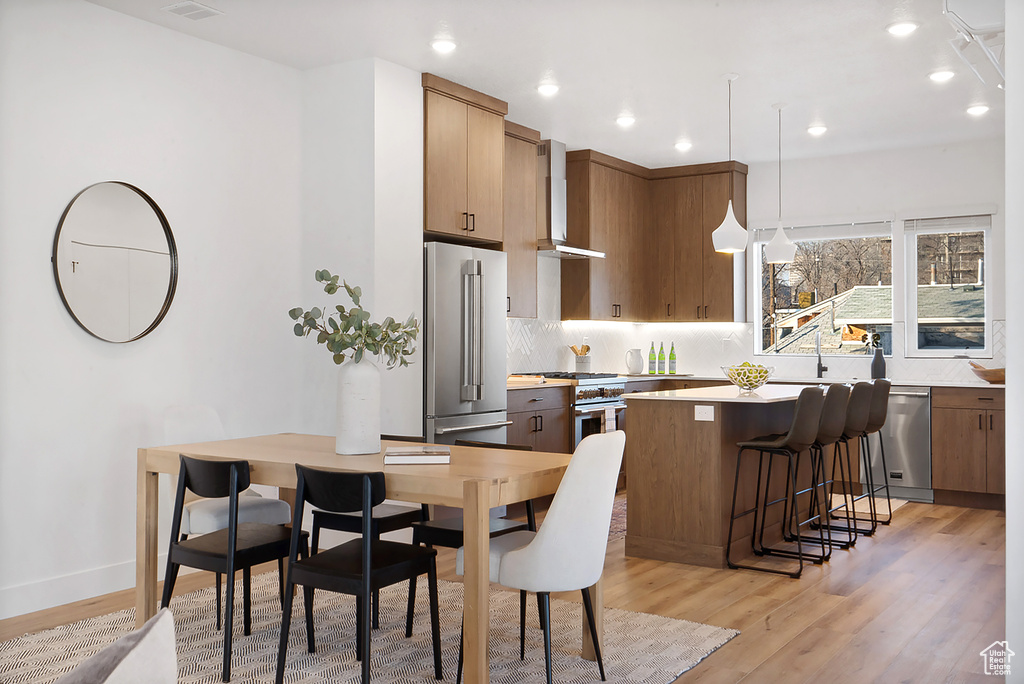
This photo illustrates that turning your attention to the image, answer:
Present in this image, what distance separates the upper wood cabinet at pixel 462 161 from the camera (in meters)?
5.10

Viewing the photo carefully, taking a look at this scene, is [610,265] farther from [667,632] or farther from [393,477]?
[393,477]

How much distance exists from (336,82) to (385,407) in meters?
1.85

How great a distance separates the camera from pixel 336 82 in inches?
193

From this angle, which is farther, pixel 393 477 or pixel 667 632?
pixel 667 632

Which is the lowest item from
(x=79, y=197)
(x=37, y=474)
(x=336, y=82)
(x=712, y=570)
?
(x=712, y=570)

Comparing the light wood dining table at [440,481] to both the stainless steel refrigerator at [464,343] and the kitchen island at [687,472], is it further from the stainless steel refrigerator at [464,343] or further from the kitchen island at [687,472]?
the kitchen island at [687,472]

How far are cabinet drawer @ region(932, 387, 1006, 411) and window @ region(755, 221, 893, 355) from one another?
2.80 feet

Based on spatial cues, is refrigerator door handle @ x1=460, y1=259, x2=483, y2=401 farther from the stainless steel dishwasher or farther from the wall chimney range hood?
the stainless steel dishwasher

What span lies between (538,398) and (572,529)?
10.6ft

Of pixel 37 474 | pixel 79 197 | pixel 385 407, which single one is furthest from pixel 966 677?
pixel 79 197

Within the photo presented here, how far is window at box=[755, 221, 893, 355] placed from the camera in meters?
7.19

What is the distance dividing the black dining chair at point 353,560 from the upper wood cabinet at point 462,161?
2.57 metres

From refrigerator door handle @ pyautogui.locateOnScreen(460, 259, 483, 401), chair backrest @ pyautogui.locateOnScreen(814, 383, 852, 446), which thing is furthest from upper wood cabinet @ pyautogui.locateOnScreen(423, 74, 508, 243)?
chair backrest @ pyautogui.locateOnScreen(814, 383, 852, 446)

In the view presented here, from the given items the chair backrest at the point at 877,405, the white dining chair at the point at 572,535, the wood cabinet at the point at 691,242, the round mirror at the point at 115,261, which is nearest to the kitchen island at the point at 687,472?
the chair backrest at the point at 877,405
